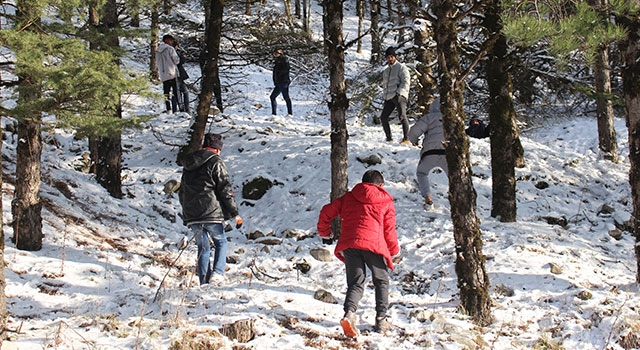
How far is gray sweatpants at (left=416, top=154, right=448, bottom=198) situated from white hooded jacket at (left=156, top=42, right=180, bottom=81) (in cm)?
813

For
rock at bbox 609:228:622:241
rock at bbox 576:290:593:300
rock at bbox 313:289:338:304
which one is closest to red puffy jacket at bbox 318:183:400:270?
rock at bbox 313:289:338:304

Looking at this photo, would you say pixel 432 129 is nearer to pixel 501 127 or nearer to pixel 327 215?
pixel 501 127

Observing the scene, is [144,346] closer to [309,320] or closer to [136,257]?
[309,320]

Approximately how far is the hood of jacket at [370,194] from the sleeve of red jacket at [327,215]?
27cm

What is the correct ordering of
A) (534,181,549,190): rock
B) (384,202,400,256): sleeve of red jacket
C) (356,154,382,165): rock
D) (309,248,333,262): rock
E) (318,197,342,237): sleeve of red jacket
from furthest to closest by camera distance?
(356,154,382,165): rock → (534,181,549,190): rock → (309,248,333,262): rock → (318,197,342,237): sleeve of red jacket → (384,202,400,256): sleeve of red jacket

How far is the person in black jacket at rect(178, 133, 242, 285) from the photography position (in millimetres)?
5996

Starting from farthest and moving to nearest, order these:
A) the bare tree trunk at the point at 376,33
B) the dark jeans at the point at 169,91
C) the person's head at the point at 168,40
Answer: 1. the dark jeans at the point at 169,91
2. the person's head at the point at 168,40
3. the bare tree trunk at the point at 376,33

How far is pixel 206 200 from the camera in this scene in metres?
6.01

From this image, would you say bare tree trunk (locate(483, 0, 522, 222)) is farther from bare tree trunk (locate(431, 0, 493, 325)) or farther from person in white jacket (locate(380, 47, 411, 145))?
bare tree trunk (locate(431, 0, 493, 325))

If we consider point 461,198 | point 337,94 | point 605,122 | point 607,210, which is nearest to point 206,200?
point 337,94

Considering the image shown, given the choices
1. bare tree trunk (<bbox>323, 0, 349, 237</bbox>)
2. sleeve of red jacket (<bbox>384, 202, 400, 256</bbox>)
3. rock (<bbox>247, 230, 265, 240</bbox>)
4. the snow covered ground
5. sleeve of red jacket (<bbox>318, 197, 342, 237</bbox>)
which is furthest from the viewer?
rock (<bbox>247, 230, 265, 240</bbox>)

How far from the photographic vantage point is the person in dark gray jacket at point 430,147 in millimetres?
8172

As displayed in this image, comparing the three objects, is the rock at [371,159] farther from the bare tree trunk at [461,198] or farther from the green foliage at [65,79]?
the green foliage at [65,79]

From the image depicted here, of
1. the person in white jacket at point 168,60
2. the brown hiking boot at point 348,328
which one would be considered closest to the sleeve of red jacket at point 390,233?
the brown hiking boot at point 348,328
